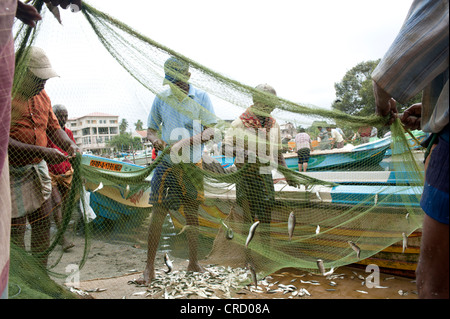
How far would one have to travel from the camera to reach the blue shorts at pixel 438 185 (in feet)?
3.96

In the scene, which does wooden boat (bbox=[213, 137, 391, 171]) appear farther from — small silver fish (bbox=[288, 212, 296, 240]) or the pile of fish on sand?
the pile of fish on sand

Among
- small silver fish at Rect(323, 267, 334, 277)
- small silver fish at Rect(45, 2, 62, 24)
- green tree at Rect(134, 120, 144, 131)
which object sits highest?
small silver fish at Rect(45, 2, 62, 24)

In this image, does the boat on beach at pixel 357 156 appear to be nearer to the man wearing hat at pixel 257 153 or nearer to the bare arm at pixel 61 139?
the man wearing hat at pixel 257 153

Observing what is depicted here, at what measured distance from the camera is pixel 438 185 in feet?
4.10

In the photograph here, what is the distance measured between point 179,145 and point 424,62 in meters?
2.10

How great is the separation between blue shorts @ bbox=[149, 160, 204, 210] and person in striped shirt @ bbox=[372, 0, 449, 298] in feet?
6.82

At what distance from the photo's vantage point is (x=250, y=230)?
305cm

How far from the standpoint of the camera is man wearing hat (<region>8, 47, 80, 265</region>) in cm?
262

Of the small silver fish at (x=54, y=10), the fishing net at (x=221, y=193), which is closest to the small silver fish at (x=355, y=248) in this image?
the fishing net at (x=221, y=193)

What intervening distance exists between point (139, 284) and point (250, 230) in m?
1.31

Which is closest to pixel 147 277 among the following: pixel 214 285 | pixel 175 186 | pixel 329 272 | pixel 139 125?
pixel 214 285

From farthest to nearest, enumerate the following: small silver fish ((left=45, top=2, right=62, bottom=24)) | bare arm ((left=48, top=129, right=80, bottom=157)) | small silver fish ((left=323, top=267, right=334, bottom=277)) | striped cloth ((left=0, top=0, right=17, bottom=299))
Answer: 1. small silver fish ((left=323, top=267, right=334, bottom=277))
2. bare arm ((left=48, top=129, right=80, bottom=157))
3. small silver fish ((left=45, top=2, right=62, bottom=24))
4. striped cloth ((left=0, top=0, right=17, bottom=299))

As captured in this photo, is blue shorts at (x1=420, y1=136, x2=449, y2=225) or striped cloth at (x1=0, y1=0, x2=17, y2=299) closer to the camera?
blue shorts at (x1=420, y1=136, x2=449, y2=225)

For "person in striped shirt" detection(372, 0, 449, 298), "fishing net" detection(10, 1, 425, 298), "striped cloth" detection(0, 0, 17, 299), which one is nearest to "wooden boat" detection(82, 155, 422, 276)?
"fishing net" detection(10, 1, 425, 298)
